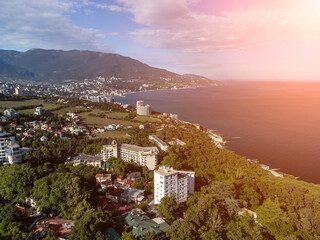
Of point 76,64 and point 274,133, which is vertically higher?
point 76,64

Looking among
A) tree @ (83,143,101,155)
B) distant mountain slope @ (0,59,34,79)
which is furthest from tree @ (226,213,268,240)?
distant mountain slope @ (0,59,34,79)

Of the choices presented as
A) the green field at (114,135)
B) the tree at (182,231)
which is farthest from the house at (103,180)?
the green field at (114,135)

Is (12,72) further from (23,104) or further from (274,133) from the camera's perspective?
(274,133)

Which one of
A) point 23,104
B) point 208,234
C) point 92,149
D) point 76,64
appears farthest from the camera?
point 76,64

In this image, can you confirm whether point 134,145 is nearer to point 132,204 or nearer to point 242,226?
point 132,204

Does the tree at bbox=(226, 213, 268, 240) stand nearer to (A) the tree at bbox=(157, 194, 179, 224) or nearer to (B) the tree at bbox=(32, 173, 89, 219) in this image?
(A) the tree at bbox=(157, 194, 179, 224)

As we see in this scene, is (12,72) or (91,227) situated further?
(12,72)

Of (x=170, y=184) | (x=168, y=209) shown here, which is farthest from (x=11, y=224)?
(x=170, y=184)

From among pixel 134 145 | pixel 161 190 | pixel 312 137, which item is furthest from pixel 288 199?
pixel 312 137
